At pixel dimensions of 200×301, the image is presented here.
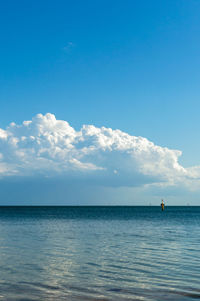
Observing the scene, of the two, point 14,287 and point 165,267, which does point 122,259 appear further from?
point 14,287

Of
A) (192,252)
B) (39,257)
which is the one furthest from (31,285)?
(192,252)

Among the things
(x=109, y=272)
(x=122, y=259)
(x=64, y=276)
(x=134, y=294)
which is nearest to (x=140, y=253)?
(x=122, y=259)

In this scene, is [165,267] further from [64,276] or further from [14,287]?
[14,287]

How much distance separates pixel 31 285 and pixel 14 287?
0.99 metres

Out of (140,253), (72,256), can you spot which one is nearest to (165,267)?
(140,253)

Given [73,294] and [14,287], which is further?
[14,287]

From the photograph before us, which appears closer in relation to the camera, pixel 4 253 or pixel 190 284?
pixel 190 284

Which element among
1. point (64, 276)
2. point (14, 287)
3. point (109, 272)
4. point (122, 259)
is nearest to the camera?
point (14, 287)

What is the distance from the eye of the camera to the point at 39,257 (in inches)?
1059

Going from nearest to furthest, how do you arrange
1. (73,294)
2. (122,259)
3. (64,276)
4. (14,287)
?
1. (73,294)
2. (14,287)
3. (64,276)
4. (122,259)

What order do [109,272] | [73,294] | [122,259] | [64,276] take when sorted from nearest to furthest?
[73,294] < [64,276] < [109,272] < [122,259]

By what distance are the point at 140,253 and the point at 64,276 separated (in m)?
11.0

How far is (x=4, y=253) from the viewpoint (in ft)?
94.1

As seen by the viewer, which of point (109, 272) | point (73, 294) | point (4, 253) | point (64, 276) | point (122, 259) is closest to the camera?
point (73, 294)
